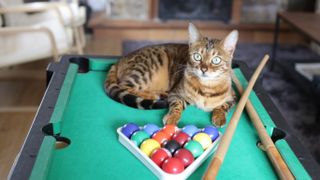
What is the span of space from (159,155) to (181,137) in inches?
6.2

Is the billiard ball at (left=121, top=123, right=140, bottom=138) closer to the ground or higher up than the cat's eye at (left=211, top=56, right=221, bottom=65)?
closer to the ground

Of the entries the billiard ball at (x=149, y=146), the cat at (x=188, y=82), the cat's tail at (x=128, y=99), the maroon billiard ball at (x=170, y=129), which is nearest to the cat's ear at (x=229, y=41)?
the cat at (x=188, y=82)

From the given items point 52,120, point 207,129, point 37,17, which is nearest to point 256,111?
point 207,129

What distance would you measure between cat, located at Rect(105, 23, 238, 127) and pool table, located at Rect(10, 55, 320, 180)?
0.04 m

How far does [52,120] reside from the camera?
152 centimetres

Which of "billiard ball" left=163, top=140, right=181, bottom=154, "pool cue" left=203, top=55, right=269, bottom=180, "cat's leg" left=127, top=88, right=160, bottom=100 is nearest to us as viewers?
"pool cue" left=203, top=55, right=269, bottom=180

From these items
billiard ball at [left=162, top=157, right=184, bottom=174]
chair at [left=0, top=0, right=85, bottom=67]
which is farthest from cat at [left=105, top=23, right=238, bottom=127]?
chair at [left=0, top=0, right=85, bottom=67]

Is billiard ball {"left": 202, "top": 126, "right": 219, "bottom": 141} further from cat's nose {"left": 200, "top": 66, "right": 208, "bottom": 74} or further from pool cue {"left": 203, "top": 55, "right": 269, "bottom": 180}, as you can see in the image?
cat's nose {"left": 200, "top": 66, "right": 208, "bottom": 74}

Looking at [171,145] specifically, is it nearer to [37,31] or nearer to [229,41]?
[229,41]

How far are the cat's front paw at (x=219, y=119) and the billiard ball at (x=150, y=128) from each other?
26 centimetres

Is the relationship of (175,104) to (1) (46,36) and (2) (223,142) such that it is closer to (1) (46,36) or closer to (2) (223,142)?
(2) (223,142)

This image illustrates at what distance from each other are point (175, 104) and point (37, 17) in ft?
7.01

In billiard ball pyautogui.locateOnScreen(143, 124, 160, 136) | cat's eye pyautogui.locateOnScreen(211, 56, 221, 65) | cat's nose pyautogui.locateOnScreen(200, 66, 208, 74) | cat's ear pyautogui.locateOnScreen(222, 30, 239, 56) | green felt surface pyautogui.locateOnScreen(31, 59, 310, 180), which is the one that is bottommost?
green felt surface pyautogui.locateOnScreen(31, 59, 310, 180)

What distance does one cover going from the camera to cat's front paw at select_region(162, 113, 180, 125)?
1624 millimetres
